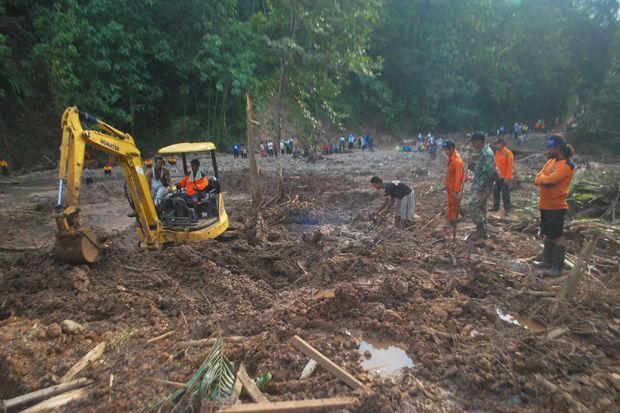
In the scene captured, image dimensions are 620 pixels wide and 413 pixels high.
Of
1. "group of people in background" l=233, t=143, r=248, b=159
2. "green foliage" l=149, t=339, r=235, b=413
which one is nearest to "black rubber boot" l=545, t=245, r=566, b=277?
"green foliage" l=149, t=339, r=235, b=413

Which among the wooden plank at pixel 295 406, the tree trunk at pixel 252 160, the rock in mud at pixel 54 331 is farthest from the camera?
the tree trunk at pixel 252 160

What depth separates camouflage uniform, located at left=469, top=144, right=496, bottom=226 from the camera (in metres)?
6.45

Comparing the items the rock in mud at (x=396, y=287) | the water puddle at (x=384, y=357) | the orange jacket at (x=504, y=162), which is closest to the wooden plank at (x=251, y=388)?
the water puddle at (x=384, y=357)

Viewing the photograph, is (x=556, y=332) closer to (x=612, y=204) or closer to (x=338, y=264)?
(x=338, y=264)

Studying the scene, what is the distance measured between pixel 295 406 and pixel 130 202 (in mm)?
4864

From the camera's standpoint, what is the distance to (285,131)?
93.6ft

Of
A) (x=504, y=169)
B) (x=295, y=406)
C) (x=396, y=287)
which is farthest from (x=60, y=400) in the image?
(x=504, y=169)

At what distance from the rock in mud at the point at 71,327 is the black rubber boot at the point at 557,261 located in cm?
569

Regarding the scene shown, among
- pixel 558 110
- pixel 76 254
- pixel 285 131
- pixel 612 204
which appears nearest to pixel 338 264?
pixel 76 254

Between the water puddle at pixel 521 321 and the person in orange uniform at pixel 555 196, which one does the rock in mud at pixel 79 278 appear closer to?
the water puddle at pixel 521 321

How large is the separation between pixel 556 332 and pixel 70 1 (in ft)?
68.6

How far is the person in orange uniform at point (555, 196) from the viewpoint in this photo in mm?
4934

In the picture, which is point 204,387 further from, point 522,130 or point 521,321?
point 522,130

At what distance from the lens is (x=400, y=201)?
786 cm
